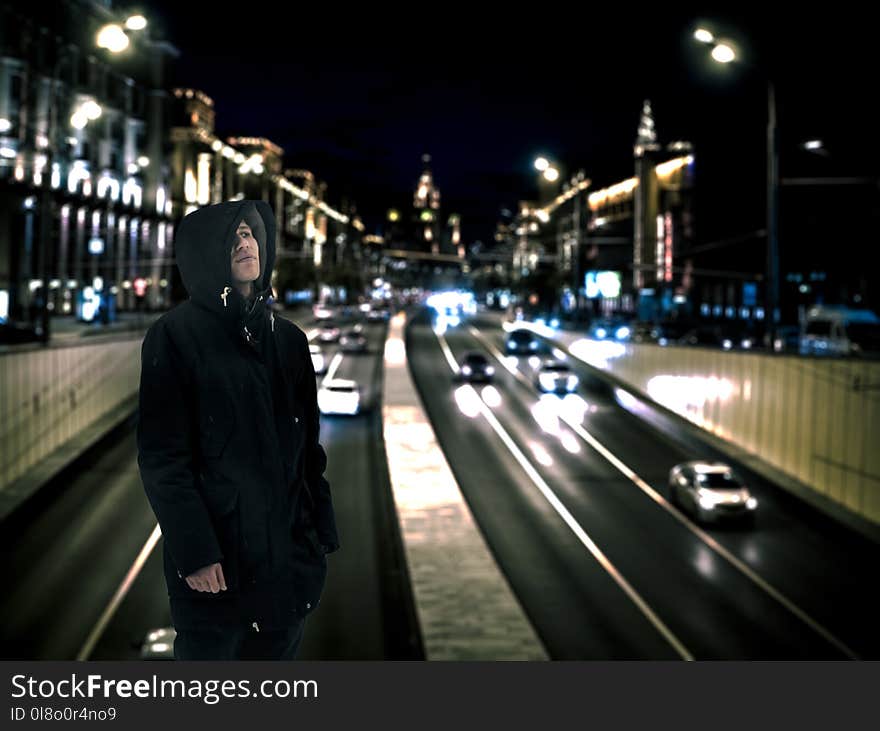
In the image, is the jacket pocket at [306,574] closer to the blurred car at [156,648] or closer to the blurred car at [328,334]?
the blurred car at [156,648]

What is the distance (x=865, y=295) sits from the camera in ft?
271

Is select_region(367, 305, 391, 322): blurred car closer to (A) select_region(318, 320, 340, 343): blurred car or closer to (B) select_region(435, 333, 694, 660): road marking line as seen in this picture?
(A) select_region(318, 320, 340, 343): blurred car

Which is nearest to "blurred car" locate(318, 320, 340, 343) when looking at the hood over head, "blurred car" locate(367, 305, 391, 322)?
"blurred car" locate(367, 305, 391, 322)

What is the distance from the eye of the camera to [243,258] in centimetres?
435

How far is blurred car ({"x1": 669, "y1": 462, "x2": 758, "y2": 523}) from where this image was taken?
110 ft

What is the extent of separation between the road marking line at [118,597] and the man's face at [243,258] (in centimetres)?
1607

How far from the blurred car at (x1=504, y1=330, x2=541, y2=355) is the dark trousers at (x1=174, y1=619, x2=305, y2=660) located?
7531cm

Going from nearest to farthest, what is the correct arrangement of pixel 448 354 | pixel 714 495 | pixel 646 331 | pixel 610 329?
1. pixel 714 495
2. pixel 646 331
3. pixel 448 354
4. pixel 610 329

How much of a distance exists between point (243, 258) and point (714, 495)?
30.8 metres

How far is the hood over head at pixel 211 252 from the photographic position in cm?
426

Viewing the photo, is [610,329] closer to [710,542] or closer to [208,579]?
[710,542]

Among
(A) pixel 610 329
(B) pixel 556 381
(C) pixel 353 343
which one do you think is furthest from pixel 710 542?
(A) pixel 610 329

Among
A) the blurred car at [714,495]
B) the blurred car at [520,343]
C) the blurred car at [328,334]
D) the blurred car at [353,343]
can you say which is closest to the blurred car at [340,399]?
the blurred car at [714,495]
